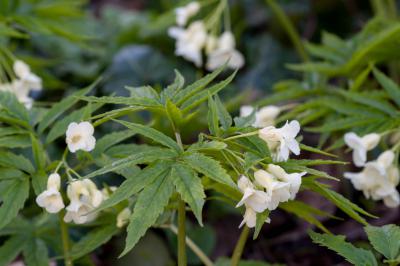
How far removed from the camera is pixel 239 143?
4.44 feet

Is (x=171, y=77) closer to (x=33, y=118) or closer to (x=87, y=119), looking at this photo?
(x=33, y=118)

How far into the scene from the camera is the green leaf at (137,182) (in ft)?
3.93

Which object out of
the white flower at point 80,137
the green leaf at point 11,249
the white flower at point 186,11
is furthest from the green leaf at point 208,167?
the white flower at point 186,11

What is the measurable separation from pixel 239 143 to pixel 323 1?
2361 millimetres

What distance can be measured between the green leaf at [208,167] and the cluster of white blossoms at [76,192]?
25cm

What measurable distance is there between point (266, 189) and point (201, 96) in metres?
0.27

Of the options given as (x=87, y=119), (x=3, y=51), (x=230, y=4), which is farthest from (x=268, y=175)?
(x=230, y=4)

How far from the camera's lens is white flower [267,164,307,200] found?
1261 mm

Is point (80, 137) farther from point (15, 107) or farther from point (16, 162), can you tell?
point (15, 107)

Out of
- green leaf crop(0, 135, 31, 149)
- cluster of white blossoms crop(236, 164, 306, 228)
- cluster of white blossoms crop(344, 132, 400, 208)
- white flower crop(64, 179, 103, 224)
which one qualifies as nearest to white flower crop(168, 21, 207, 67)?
cluster of white blossoms crop(344, 132, 400, 208)

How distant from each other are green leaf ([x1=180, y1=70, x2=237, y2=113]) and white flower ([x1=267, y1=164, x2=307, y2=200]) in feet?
0.66

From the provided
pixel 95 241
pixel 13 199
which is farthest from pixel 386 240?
pixel 13 199

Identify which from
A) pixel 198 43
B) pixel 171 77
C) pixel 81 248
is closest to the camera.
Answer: pixel 81 248

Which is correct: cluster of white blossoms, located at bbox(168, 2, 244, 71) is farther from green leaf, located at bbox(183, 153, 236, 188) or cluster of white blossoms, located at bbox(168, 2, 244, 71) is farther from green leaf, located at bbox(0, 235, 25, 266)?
green leaf, located at bbox(183, 153, 236, 188)
